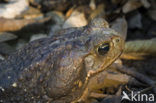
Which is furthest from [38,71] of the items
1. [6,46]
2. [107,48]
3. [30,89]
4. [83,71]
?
[6,46]

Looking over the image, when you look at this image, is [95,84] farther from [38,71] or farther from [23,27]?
[23,27]

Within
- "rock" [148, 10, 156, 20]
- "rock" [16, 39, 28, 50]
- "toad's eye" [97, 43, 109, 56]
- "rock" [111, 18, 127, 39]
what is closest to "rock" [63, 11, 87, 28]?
"rock" [111, 18, 127, 39]

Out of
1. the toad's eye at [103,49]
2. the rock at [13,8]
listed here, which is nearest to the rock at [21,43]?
the rock at [13,8]

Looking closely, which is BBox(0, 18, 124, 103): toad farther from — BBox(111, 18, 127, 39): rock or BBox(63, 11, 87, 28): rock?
BBox(63, 11, 87, 28): rock

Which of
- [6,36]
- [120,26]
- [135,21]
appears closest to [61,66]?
[120,26]

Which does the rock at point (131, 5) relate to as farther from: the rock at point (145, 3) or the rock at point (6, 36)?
the rock at point (6, 36)

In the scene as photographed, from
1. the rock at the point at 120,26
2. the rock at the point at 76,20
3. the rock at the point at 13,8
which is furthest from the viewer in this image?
the rock at the point at 13,8

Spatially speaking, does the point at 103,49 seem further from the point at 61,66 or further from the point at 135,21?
the point at 135,21
